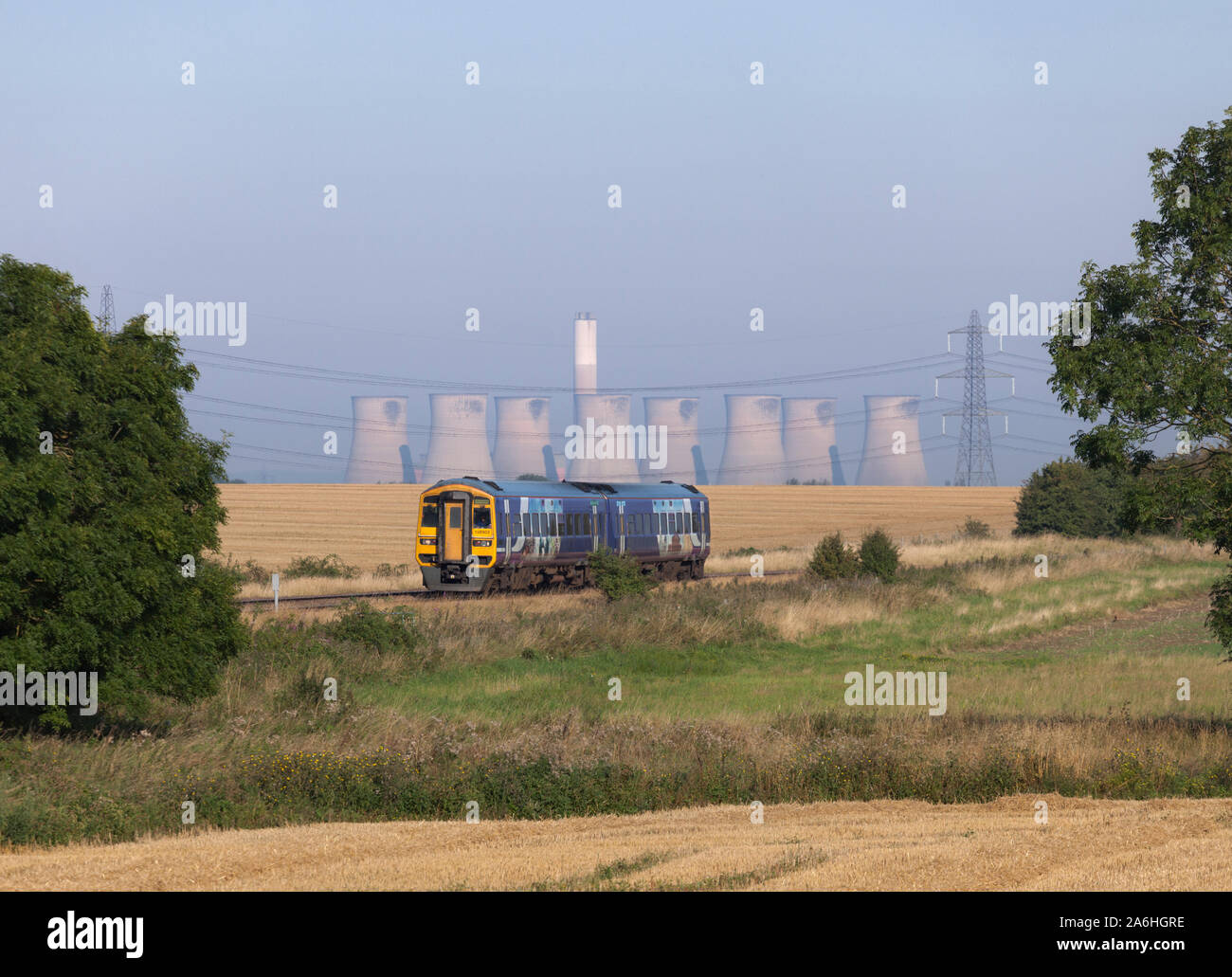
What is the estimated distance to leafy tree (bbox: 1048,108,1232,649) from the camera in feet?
47.6

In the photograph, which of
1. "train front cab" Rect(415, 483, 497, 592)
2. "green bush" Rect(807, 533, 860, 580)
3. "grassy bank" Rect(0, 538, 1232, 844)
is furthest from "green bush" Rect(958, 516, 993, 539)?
"train front cab" Rect(415, 483, 497, 592)

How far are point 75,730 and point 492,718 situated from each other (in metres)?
5.98

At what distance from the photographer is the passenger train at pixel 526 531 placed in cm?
3672

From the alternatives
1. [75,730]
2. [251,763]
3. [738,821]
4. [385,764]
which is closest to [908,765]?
[738,821]

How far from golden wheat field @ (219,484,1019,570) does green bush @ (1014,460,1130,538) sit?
725cm

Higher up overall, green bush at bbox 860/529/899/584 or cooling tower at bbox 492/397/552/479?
cooling tower at bbox 492/397/552/479

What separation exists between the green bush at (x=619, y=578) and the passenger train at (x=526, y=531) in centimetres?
234

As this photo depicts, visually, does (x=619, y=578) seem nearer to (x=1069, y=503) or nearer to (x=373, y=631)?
(x=373, y=631)

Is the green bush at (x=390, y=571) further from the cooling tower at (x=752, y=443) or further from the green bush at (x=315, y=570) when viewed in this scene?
the cooling tower at (x=752, y=443)

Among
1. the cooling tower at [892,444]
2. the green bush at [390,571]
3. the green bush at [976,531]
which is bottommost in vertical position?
the green bush at [390,571]

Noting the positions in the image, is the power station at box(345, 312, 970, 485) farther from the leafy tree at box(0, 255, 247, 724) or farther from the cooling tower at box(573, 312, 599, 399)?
the leafy tree at box(0, 255, 247, 724)

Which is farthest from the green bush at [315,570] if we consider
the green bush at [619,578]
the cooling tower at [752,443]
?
the cooling tower at [752,443]

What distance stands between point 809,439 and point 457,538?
95.1 m
